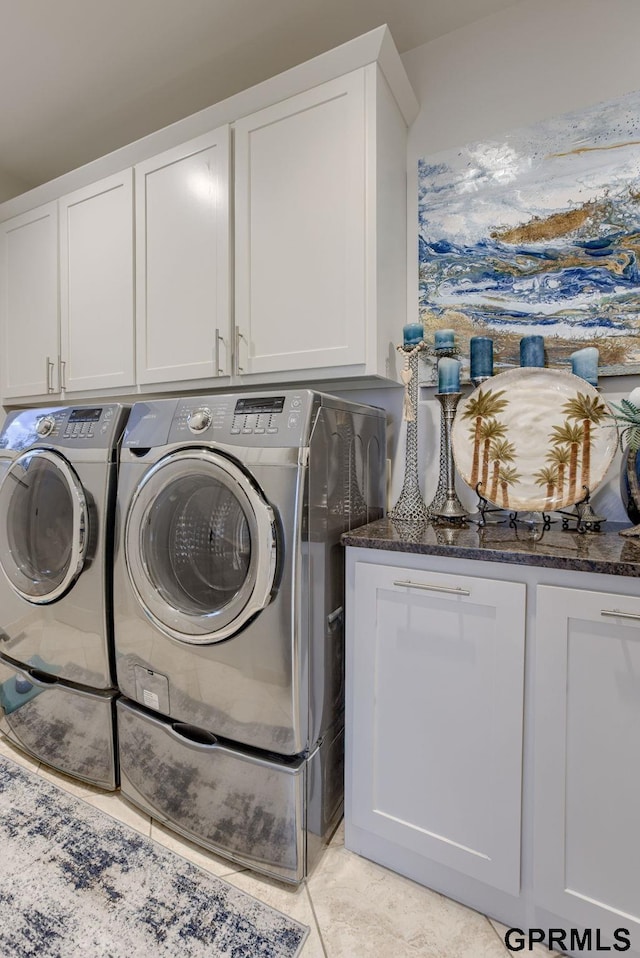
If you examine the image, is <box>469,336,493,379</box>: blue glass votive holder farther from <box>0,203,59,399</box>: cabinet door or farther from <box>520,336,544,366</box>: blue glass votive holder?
<box>0,203,59,399</box>: cabinet door

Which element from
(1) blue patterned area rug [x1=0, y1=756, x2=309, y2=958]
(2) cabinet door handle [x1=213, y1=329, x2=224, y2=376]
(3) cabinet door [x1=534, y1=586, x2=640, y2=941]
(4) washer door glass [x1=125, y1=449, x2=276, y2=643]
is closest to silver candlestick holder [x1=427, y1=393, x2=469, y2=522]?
(3) cabinet door [x1=534, y1=586, x2=640, y2=941]

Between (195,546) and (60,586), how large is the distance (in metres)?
0.59

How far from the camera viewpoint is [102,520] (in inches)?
61.6

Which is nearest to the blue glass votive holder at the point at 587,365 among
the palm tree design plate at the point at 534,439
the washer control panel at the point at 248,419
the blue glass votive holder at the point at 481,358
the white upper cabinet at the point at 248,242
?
the palm tree design plate at the point at 534,439

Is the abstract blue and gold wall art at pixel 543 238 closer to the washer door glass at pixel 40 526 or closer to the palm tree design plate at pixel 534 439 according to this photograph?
the palm tree design plate at pixel 534 439

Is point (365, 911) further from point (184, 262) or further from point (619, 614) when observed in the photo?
point (184, 262)

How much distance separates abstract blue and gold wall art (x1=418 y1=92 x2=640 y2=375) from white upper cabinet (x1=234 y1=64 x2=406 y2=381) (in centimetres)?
17

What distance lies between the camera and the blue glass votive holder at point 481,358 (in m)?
1.58

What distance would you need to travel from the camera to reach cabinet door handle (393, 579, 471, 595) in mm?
1167

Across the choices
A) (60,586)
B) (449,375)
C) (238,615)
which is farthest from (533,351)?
(60,586)

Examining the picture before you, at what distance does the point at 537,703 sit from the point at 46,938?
4.42 feet

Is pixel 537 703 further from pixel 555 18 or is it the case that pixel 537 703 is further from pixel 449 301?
pixel 555 18

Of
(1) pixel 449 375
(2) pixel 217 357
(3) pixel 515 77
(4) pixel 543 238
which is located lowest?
(1) pixel 449 375
